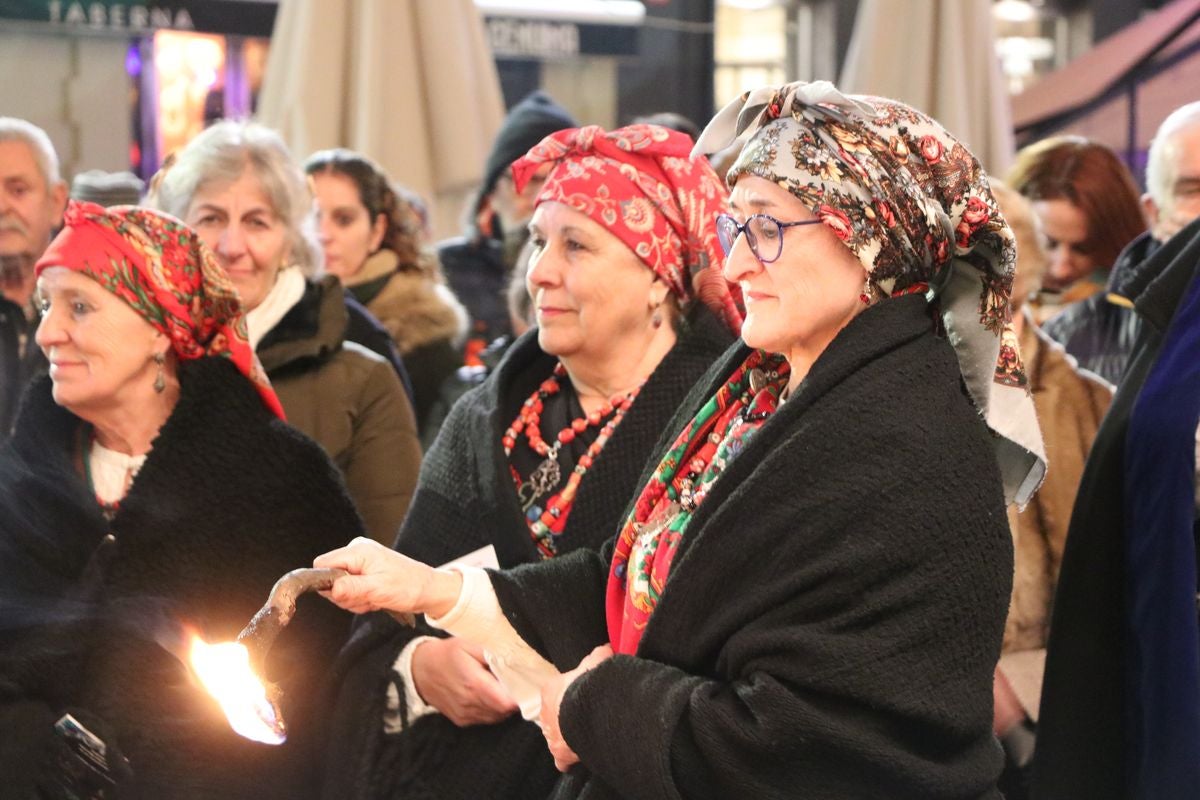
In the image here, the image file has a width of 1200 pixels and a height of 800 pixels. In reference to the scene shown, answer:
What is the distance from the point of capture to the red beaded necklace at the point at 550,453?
3041 millimetres

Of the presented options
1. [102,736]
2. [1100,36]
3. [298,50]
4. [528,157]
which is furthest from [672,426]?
[1100,36]

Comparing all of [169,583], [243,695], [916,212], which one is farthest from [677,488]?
[169,583]

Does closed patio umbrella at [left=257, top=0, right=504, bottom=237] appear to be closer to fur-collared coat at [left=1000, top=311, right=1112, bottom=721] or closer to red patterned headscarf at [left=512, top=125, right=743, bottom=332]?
red patterned headscarf at [left=512, top=125, right=743, bottom=332]

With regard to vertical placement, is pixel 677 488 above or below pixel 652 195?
below

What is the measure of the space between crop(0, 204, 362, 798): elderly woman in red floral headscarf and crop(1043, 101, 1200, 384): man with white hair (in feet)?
6.51

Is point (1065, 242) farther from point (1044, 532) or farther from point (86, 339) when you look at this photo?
point (86, 339)

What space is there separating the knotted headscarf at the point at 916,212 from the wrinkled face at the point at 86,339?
1.40 meters

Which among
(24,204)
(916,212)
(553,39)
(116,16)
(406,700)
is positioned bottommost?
(406,700)

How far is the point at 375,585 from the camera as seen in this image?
234cm

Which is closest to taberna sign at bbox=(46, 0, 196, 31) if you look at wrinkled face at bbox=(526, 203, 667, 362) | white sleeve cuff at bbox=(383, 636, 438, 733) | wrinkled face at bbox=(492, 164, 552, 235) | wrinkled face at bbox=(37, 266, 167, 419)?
wrinkled face at bbox=(492, 164, 552, 235)

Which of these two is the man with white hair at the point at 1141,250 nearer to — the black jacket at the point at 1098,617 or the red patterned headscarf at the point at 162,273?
the black jacket at the point at 1098,617

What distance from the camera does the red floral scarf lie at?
234cm

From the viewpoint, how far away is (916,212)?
2.15 meters

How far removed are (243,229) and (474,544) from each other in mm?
1209
